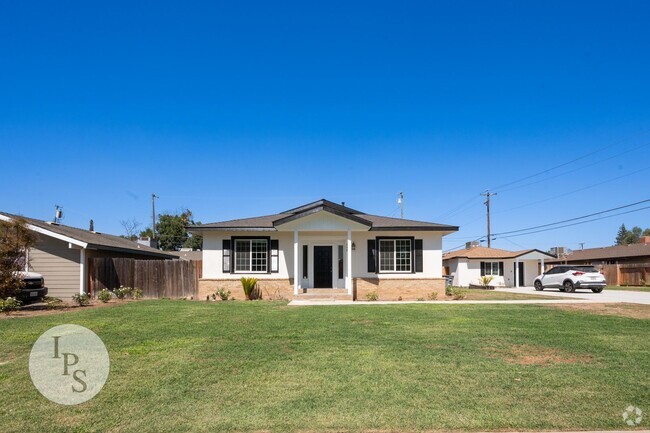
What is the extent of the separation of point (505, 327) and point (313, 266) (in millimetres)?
11793

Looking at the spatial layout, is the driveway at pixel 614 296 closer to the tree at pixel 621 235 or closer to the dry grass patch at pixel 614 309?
the dry grass patch at pixel 614 309

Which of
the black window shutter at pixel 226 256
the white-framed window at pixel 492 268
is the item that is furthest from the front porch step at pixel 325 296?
the white-framed window at pixel 492 268

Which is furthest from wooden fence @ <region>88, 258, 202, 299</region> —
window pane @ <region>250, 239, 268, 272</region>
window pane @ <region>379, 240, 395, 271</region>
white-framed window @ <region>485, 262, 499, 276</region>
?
white-framed window @ <region>485, 262, 499, 276</region>

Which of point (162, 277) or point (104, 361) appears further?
point (162, 277)

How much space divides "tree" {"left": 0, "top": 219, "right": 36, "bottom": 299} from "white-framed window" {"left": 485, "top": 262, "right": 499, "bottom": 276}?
31.8 m

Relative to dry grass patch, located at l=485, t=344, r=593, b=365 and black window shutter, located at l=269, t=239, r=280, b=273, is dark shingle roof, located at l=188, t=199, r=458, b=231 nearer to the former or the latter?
black window shutter, located at l=269, t=239, r=280, b=273

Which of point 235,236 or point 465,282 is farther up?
point 235,236

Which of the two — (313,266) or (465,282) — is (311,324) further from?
(465,282)

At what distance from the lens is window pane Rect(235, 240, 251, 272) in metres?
20.9

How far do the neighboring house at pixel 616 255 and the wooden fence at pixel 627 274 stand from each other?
3.21 metres

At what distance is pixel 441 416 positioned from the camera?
4.97 metres

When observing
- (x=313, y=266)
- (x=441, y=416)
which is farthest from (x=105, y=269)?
(x=441, y=416)

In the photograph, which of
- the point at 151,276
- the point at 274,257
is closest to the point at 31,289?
the point at 151,276

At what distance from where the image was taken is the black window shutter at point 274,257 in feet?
68.4
